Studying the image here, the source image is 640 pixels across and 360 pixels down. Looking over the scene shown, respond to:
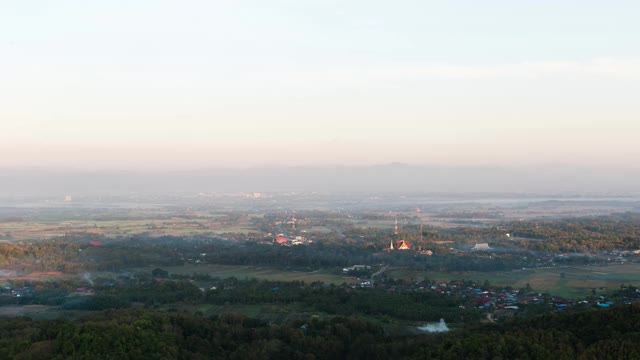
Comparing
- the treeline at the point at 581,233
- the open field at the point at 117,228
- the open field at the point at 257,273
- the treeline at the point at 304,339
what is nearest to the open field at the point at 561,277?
the open field at the point at 257,273

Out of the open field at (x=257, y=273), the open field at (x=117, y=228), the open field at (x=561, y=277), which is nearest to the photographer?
the open field at (x=561, y=277)

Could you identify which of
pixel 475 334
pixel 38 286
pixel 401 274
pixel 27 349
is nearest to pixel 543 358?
pixel 475 334

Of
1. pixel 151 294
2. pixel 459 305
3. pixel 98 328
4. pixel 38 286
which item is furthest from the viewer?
pixel 38 286

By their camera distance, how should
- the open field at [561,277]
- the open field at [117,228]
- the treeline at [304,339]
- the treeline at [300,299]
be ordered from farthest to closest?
the open field at [117,228]
the open field at [561,277]
the treeline at [300,299]
the treeline at [304,339]

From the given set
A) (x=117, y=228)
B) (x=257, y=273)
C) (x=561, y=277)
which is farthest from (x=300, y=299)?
(x=117, y=228)

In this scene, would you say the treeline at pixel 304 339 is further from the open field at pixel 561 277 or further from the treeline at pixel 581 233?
the treeline at pixel 581 233

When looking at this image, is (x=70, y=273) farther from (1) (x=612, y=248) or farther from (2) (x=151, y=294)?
(1) (x=612, y=248)

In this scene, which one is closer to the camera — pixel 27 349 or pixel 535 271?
pixel 27 349
